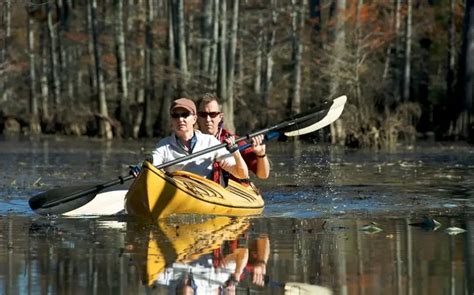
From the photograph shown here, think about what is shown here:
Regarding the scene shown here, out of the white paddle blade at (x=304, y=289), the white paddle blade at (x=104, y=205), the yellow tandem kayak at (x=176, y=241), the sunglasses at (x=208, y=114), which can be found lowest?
the white paddle blade at (x=304, y=289)

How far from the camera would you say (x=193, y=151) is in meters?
14.0

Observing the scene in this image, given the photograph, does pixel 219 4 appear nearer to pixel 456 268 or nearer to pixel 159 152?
pixel 159 152

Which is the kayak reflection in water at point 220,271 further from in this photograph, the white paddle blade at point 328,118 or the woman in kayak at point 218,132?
the white paddle blade at point 328,118

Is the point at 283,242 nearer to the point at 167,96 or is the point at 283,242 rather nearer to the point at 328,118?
the point at 328,118

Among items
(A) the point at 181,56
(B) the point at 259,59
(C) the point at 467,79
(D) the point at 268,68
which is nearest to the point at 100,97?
(A) the point at 181,56

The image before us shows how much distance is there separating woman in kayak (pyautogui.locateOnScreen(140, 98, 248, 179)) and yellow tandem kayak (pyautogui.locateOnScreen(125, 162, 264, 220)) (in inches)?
8.7

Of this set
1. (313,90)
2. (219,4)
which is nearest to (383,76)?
(313,90)

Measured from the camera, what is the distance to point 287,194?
17516mm

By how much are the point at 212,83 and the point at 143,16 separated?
9.49 meters

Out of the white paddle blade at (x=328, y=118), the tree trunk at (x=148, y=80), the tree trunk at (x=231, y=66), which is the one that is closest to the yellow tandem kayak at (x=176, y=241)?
the white paddle blade at (x=328, y=118)

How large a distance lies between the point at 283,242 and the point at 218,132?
3591 mm

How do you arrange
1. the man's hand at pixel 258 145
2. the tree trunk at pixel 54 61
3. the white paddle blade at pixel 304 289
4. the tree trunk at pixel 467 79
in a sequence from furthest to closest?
the tree trunk at pixel 54 61 → the tree trunk at pixel 467 79 → the man's hand at pixel 258 145 → the white paddle blade at pixel 304 289

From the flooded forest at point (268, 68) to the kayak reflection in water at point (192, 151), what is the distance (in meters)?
17.0

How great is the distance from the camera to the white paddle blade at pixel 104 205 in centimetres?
1431
